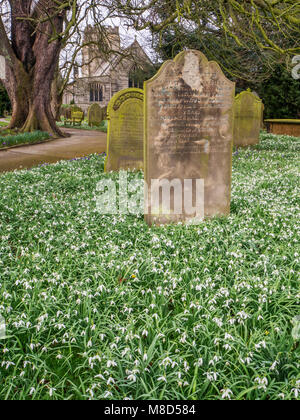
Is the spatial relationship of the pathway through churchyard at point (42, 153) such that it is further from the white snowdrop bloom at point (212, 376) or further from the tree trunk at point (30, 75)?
the white snowdrop bloom at point (212, 376)

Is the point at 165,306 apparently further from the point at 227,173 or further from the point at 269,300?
the point at 227,173

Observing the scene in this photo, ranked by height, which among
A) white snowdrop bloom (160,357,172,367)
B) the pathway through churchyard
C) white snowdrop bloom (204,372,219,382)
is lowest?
white snowdrop bloom (204,372,219,382)

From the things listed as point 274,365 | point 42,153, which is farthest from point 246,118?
point 274,365

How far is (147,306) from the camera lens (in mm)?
3062

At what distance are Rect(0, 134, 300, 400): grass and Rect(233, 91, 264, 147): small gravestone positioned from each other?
8786 millimetres

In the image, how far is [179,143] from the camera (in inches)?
202

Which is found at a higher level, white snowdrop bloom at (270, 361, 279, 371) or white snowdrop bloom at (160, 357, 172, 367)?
white snowdrop bloom at (160, 357, 172, 367)

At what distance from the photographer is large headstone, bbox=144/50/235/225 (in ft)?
16.3

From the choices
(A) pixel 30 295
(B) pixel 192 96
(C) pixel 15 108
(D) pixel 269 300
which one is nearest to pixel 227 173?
(B) pixel 192 96

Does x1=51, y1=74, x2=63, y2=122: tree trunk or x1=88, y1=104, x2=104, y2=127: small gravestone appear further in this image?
x1=51, y1=74, x2=63, y2=122: tree trunk

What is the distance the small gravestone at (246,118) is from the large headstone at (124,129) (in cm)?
585

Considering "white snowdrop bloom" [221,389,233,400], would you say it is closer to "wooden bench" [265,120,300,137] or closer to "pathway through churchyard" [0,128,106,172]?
"pathway through churchyard" [0,128,106,172]

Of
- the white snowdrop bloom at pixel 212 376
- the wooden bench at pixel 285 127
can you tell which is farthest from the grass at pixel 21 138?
the wooden bench at pixel 285 127

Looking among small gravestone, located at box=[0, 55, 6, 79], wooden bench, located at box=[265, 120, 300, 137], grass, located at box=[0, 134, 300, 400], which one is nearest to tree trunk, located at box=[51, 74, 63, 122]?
small gravestone, located at box=[0, 55, 6, 79]
